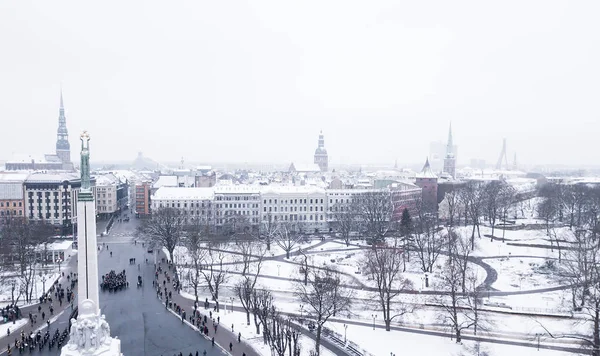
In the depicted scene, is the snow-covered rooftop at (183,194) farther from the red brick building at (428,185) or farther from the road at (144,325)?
the red brick building at (428,185)

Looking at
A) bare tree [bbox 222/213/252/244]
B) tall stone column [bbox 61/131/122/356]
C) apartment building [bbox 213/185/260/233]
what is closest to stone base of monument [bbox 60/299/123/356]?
tall stone column [bbox 61/131/122/356]

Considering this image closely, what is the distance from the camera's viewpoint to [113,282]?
43812 mm

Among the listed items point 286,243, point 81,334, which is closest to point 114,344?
point 81,334

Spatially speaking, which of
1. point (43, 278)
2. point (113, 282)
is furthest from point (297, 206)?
point (43, 278)

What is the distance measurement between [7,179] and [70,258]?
33.9m

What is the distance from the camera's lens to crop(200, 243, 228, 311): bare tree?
132ft

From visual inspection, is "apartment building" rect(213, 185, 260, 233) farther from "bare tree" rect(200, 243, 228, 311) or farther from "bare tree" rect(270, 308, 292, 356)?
"bare tree" rect(270, 308, 292, 356)

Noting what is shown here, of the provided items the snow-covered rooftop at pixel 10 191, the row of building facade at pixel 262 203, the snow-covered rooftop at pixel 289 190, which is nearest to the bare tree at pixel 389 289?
the row of building facade at pixel 262 203

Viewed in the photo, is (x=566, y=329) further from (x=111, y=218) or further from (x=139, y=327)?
(x=111, y=218)

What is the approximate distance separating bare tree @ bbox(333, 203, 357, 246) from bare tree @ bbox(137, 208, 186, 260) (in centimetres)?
2401

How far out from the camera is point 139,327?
33.5m

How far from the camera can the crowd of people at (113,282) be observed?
140 ft

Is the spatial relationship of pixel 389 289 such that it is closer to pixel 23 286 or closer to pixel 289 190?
pixel 23 286

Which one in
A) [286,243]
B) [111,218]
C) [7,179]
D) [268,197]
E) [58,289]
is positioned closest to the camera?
[58,289]
